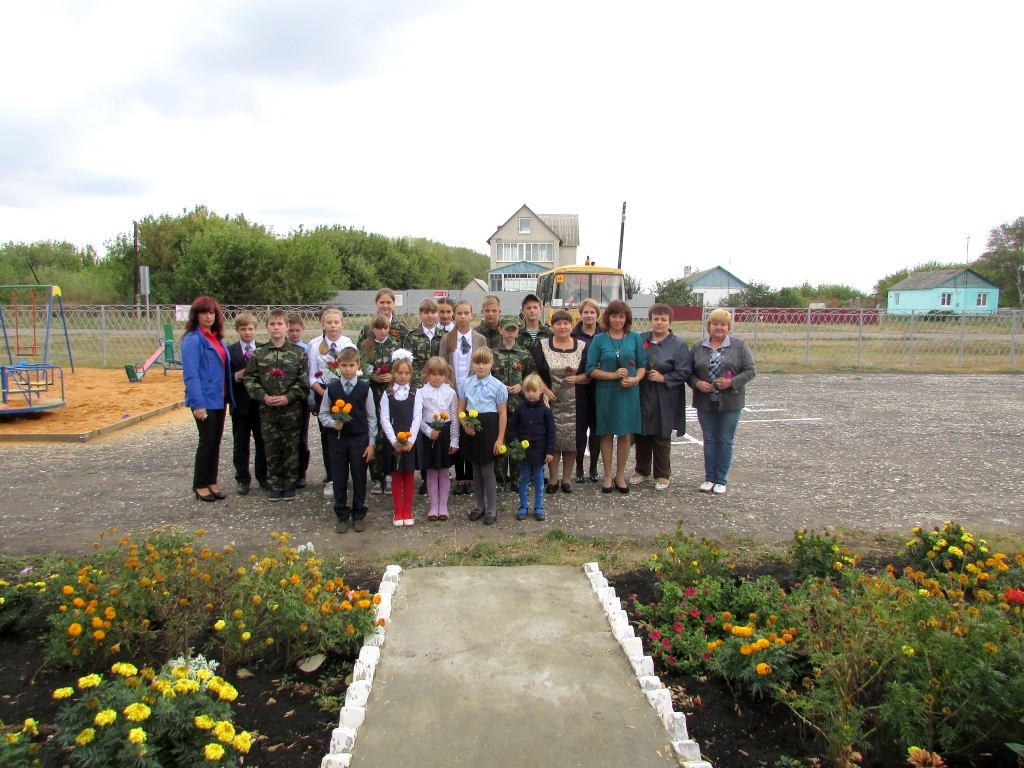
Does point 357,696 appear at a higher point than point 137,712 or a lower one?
lower

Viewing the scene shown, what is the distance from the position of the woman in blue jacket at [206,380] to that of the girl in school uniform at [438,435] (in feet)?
6.40

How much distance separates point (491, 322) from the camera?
22.0ft

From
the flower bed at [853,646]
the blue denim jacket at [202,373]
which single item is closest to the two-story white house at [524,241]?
the blue denim jacket at [202,373]

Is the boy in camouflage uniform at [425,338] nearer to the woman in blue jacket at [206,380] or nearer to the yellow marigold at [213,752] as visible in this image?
the woman in blue jacket at [206,380]

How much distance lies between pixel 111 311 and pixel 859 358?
22.4m

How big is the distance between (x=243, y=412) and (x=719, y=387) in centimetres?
447

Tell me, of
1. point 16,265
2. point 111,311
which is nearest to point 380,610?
point 111,311

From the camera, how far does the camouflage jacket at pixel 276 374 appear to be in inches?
245

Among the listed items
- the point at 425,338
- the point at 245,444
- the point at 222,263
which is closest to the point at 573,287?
the point at 425,338

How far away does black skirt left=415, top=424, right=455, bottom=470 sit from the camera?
579 centimetres

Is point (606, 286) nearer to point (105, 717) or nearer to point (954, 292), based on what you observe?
point (105, 717)

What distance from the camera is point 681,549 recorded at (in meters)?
4.42

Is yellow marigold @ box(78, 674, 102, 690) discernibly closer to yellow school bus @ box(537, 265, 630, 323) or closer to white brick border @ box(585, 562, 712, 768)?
white brick border @ box(585, 562, 712, 768)

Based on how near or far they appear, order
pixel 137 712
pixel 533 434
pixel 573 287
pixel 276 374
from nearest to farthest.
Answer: pixel 137 712
pixel 533 434
pixel 276 374
pixel 573 287
